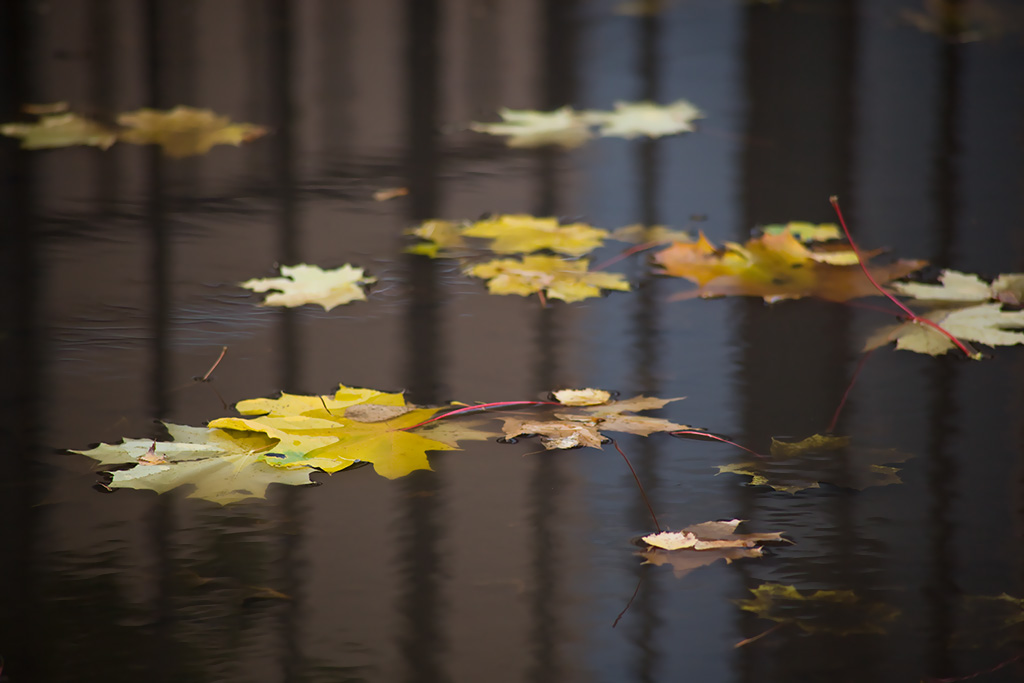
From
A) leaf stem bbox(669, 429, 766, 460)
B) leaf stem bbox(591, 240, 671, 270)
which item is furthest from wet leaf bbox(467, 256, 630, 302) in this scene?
leaf stem bbox(669, 429, 766, 460)

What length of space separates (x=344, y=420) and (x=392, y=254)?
0.67 meters

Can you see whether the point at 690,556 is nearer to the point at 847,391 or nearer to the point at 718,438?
the point at 718,438

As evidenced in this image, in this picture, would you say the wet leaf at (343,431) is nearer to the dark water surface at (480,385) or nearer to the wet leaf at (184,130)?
the dark water surface at (480,385)

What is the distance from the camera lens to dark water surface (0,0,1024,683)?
2.67ft

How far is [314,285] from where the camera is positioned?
5.25 feet

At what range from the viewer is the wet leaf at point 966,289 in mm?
1540

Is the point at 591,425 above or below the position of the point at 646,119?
below

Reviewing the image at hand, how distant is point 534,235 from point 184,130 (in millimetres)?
1177

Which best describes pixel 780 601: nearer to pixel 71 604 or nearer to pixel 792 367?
pixel 792 367

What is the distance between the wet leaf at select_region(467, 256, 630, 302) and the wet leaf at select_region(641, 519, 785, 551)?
67cm

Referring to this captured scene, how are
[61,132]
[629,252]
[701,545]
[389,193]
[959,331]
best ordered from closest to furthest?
[701,545]
[959,331]
[629,252]
[389,193]
[61,132]

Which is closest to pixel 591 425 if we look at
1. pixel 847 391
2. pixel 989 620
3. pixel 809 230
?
pixel 847 391

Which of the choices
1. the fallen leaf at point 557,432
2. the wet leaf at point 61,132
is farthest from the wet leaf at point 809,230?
the wet leaf at point 61,132

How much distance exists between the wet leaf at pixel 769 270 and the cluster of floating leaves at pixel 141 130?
4.15 feet
